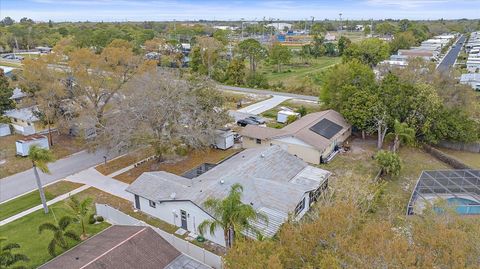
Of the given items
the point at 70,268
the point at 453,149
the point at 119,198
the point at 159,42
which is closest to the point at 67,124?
the point at 119,198

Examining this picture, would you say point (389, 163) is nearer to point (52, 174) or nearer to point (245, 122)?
point (245, 122)

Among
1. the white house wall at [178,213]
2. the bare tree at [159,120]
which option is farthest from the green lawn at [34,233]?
the bare tree at [159,120]

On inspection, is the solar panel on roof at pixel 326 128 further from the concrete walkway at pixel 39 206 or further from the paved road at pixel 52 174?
the concrete walkway at pixel 39 206

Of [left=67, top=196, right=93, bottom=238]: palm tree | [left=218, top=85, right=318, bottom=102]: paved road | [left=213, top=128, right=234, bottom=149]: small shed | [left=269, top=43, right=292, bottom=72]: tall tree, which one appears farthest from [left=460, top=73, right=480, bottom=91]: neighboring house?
[left=67, top=196, right=93, bottom=238]: palm tree

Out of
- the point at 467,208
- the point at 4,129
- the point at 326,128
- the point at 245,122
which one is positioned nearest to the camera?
the point at 467,208

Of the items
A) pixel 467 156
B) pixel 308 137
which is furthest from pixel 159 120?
pixel 467 156

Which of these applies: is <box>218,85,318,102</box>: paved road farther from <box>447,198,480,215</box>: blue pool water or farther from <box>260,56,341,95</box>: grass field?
<box>447,198,480,215</box>: blue pool water
